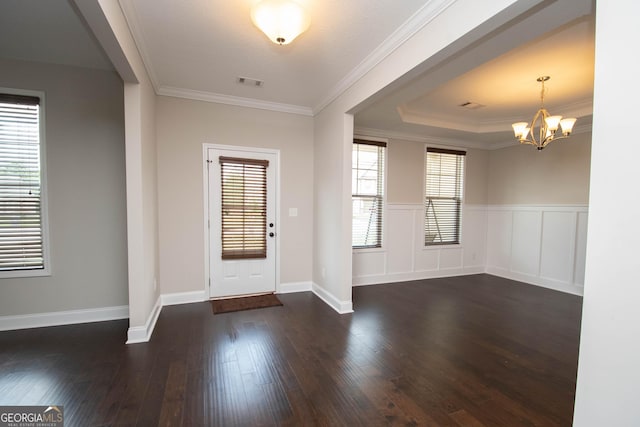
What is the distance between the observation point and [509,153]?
543 cm

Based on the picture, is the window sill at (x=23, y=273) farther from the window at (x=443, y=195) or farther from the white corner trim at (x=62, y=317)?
the window at (x=443, y=195)

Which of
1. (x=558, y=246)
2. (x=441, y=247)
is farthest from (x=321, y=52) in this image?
(x=558, y=246)

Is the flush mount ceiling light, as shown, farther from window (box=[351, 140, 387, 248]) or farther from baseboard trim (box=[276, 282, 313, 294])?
baseboard trim (box=[276, 282, 313, 294])

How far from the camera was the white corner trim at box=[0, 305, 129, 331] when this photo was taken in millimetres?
2877

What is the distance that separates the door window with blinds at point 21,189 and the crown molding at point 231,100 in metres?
1.31

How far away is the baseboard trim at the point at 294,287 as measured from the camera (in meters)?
4.20

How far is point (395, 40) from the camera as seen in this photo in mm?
2387

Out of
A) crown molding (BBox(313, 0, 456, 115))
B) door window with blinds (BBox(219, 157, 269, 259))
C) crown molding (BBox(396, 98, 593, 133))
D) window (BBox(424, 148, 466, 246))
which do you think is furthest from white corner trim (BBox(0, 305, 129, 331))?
window (BBox(424, 148, 466, 246))

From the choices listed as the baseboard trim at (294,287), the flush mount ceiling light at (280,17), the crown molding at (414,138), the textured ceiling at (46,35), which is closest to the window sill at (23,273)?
the textured ceiling at (46,35)

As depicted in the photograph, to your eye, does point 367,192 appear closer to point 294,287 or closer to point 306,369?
point 294,287

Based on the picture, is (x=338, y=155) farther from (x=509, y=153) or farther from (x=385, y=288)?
(x=509, y=153)

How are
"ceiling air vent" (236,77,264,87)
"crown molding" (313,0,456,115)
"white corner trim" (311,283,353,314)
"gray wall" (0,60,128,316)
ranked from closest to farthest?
"crown molding" (313,0,456,115) < "gray wall" (0,60,128,316) < "ceiling air vent" (236,77,264,87) < "white corner trim" (311,283,353,314)

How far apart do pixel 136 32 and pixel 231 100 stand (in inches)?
59.4

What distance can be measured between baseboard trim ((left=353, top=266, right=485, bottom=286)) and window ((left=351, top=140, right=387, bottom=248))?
571mm
